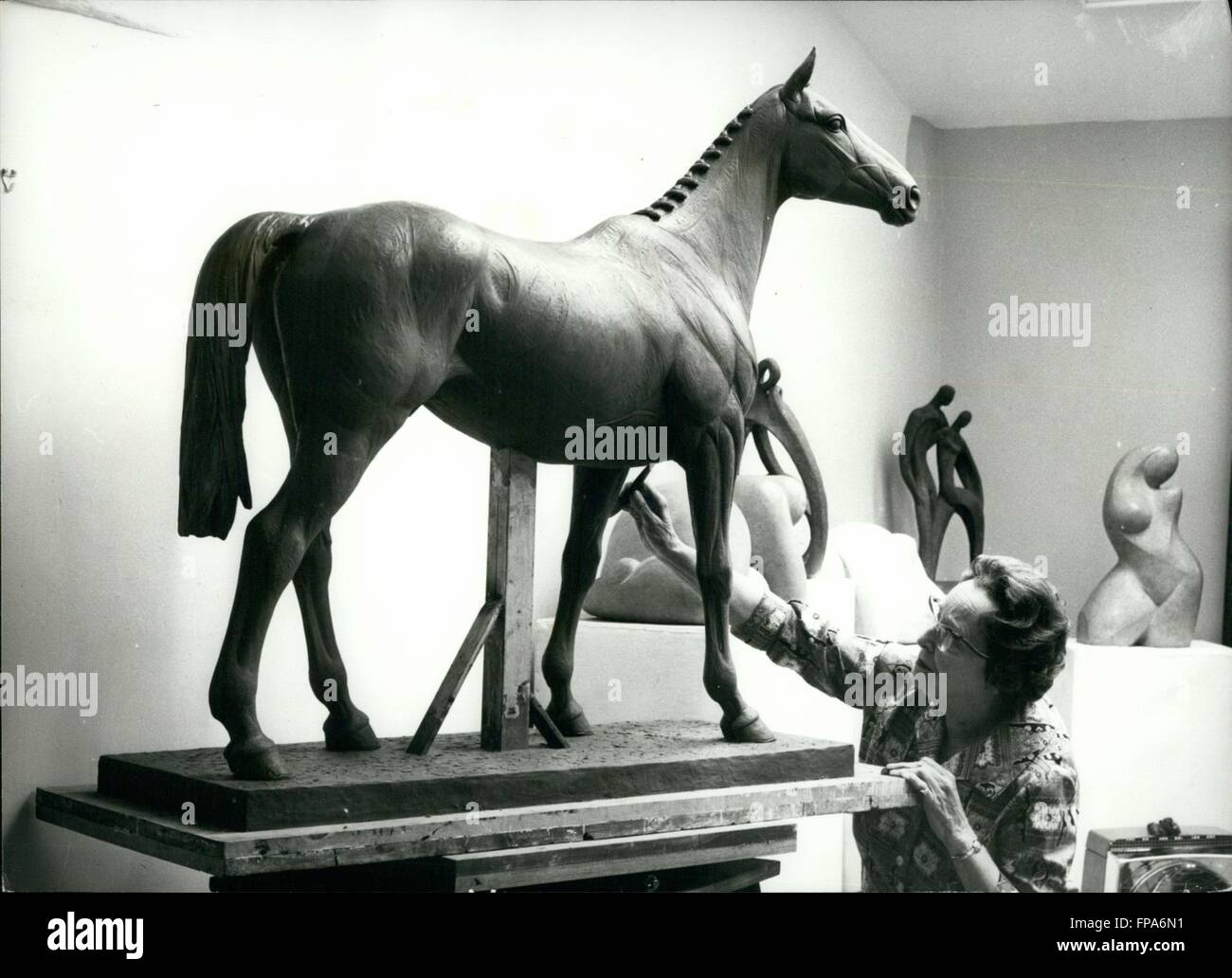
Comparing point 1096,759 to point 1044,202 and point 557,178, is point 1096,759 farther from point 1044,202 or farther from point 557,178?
point 557,178

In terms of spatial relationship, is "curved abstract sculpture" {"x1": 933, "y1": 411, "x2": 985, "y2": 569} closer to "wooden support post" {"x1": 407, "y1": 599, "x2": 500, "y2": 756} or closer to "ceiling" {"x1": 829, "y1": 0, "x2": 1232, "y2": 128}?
"ceiling" {"x1": 829, "y1": 0, "x2": 1232, "y2": 128}

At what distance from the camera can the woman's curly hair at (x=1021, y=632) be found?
191cm

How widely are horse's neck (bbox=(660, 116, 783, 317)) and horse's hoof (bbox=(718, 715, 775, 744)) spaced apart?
0.49 metres

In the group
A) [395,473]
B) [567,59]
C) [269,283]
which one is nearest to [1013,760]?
[395,473]

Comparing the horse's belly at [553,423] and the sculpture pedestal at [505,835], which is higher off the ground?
the horse's belly at [553,423]

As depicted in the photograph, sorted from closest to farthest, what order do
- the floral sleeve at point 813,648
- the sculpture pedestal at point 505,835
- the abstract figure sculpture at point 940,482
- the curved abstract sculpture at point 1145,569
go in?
the sculpture pedestal at point 505,835 < the floral sleeve at point 813,648 < the curved abstract sculpture at point 1145,569 < the abstract figure sculpture at point 940,482

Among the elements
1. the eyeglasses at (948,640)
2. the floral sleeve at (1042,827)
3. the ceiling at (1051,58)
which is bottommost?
the floral sleeve at (1042,827)

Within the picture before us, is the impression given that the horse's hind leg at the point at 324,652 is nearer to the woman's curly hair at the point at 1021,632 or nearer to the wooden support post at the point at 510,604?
the wooden support post at the point at 510,604

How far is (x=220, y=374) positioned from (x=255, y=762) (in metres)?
0.38

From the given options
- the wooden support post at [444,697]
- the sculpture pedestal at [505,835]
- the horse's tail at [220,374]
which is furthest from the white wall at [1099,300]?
the horse's tail at [220,374]

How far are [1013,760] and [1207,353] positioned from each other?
1.50 meters

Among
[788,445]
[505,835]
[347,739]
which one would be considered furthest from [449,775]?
[788,445]

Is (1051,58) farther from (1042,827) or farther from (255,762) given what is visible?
(255,762)

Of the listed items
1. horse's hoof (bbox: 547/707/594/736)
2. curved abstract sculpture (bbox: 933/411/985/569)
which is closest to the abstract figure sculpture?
curved abstract sculpture (bbox: 933/411/985/569)
